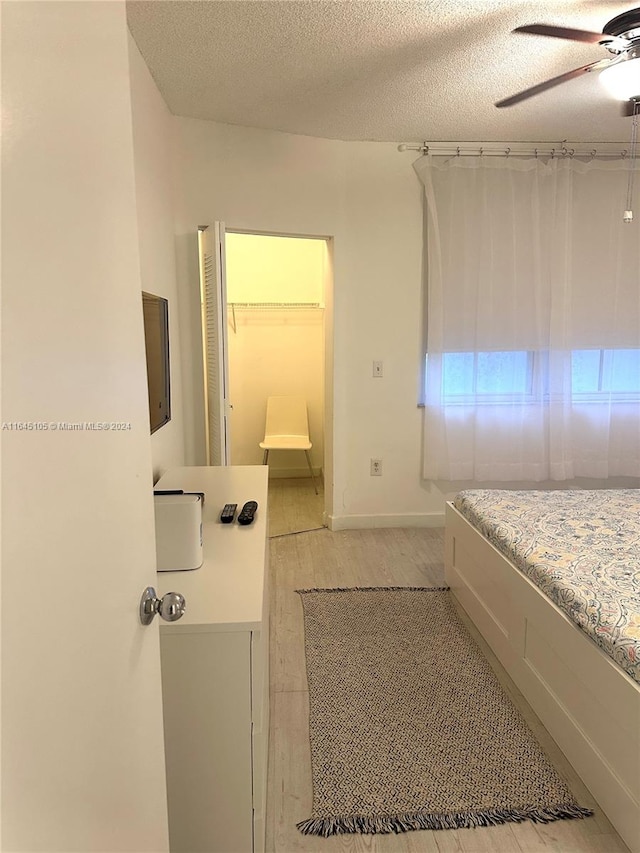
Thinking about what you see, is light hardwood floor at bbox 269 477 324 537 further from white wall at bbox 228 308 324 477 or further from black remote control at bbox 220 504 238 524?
black remote control at bbox 220 504 238 524

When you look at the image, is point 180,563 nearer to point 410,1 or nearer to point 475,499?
point 475,499

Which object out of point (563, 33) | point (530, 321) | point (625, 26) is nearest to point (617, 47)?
point (625, 26)

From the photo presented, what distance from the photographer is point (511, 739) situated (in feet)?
6.41

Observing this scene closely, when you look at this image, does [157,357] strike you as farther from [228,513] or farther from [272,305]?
[272,305]

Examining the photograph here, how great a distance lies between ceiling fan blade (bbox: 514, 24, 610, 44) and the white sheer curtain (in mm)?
1709

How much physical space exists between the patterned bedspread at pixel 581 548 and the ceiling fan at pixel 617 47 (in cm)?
175

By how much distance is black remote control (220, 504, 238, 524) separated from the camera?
6.88 ft

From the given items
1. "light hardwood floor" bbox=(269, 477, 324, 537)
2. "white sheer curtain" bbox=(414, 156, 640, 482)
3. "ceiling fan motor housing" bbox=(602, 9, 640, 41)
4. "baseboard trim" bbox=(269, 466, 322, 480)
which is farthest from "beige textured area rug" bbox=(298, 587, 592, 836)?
"baseboard trim" bbox=(269, 466, 322, 480)

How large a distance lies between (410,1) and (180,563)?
2.12 metres

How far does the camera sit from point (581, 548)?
7.19 ft

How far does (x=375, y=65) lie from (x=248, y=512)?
6.80 ft

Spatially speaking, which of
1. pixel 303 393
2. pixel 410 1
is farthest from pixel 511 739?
pixel 303 393

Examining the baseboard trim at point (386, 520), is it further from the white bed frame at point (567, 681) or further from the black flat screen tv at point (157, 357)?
the black flat screen tv at point (157, 357)

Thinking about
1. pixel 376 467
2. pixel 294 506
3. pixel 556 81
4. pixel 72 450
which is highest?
pixel 556 81
